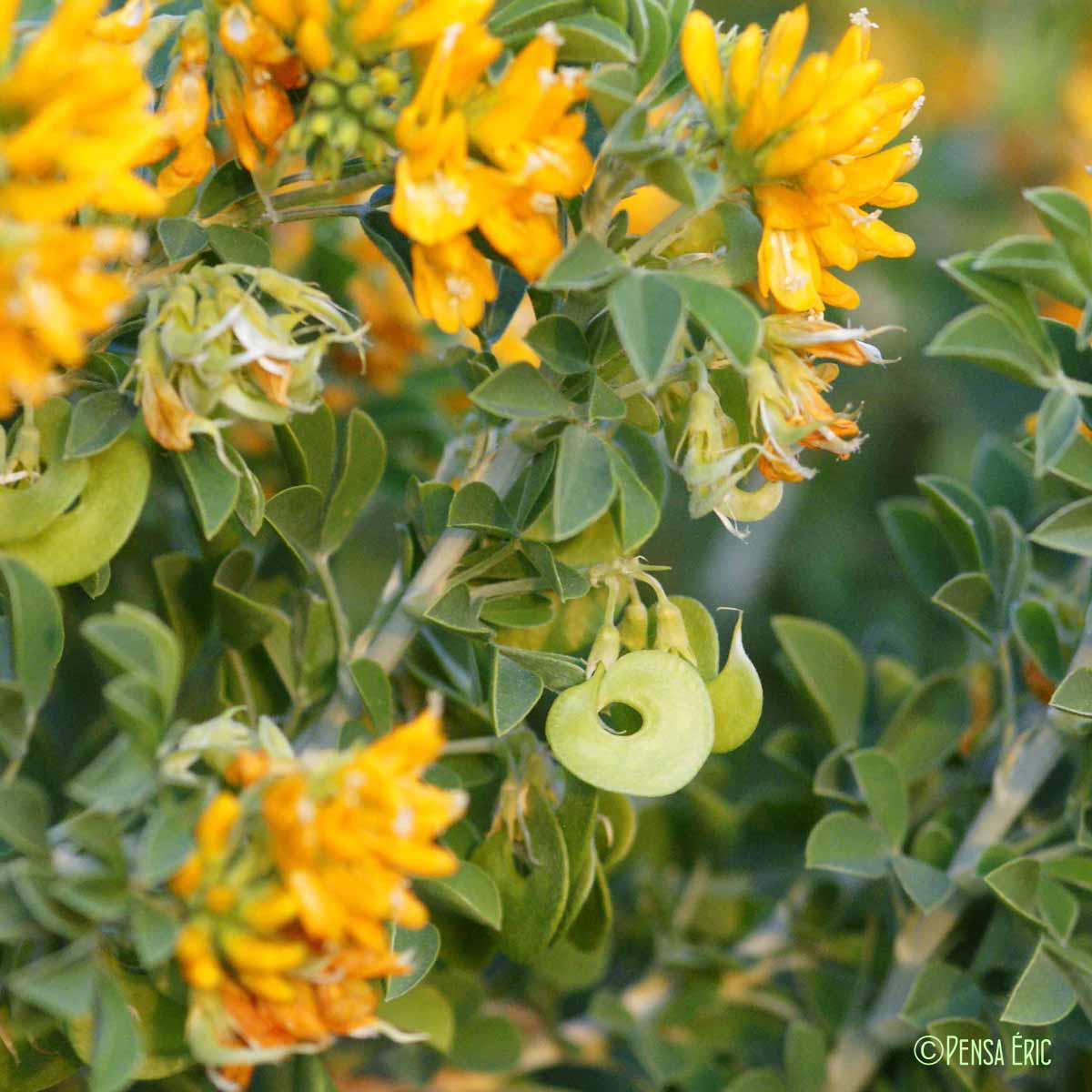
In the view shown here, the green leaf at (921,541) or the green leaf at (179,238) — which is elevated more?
the green leaf at (179,238)

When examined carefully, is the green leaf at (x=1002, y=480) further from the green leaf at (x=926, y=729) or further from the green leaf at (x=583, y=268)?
the green leaf at (x=583, y=268)

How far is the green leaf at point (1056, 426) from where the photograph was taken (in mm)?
768

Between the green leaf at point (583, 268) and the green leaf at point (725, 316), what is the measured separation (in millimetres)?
31

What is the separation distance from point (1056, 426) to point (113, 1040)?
58 centimetres

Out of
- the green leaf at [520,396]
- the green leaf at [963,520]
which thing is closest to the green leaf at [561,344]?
the green leaf at [520,396]

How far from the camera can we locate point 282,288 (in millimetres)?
681

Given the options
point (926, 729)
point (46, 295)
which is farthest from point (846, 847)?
point (46, 295)

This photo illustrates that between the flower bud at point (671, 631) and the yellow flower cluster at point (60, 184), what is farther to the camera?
the flower bud at point (671, 631)

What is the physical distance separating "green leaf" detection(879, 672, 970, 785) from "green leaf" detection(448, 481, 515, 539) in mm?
401

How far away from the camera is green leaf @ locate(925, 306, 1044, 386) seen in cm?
77

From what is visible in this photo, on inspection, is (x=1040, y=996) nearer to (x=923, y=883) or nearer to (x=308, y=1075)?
(x=923, y=883)

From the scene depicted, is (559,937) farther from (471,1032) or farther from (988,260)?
(988,260)

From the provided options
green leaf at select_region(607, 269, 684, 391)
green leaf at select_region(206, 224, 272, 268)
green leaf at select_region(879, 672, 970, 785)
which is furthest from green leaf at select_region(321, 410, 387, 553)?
green leaf at select_region(879, 672, 970, 785)

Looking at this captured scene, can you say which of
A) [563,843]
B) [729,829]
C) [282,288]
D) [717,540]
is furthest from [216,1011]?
[717,540]
